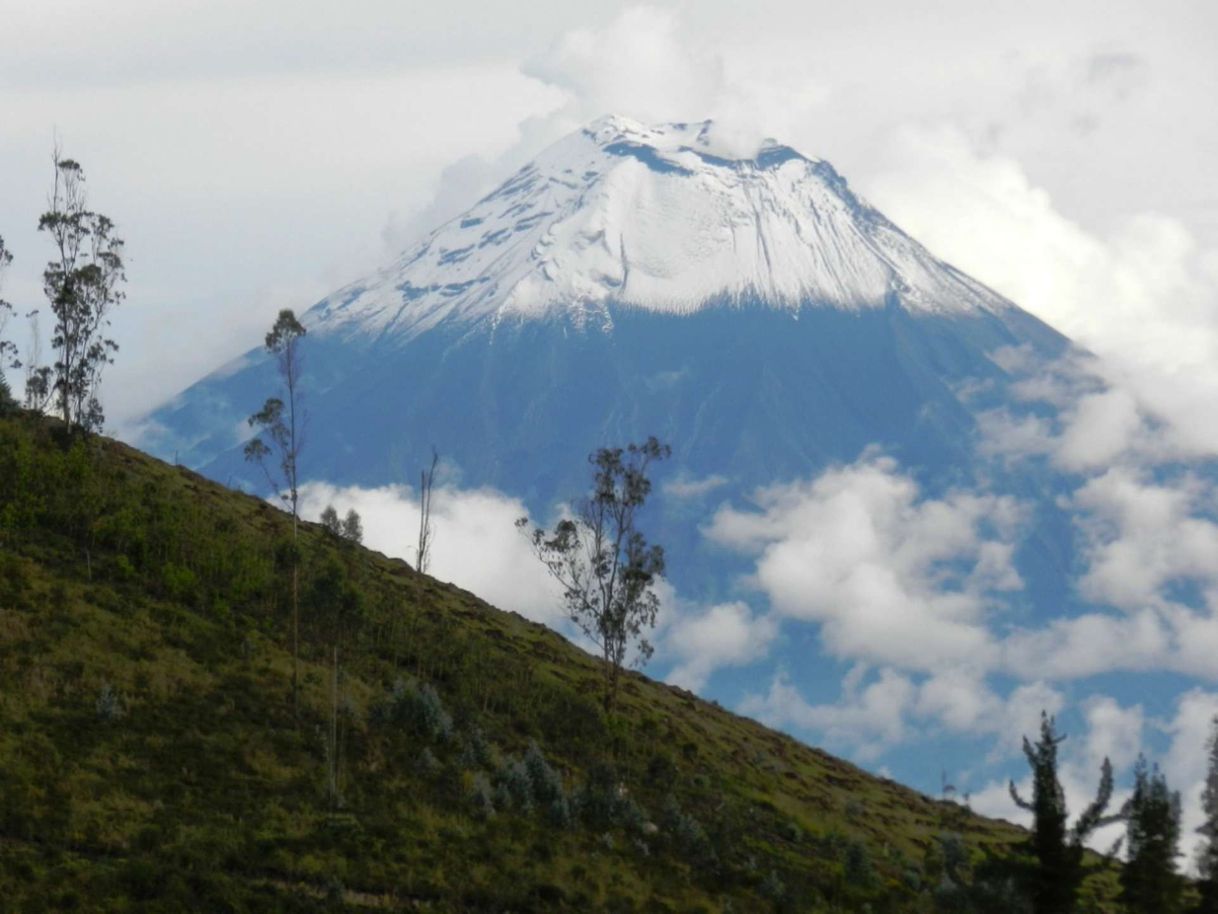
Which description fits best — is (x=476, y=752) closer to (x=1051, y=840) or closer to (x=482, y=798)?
(x=482, y=798)

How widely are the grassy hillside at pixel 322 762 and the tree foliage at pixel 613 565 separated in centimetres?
385

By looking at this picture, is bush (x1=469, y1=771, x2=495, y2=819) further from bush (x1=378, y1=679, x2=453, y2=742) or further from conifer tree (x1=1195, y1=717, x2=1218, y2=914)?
conifer tree (x1=1195, y1=717, x2=1218, y2=914)

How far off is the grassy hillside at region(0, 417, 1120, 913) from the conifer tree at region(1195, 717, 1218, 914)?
3.69 metres

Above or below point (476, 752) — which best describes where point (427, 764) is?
below

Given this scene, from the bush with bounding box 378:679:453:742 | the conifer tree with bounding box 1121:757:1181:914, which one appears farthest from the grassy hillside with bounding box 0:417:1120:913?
the conifer tree with bounding box 1121:757:1181:914

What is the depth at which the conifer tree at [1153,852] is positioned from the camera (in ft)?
98.9

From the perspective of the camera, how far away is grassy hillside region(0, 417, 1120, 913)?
30469 mm

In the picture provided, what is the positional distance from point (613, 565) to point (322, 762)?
100ft

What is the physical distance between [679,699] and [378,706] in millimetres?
32528

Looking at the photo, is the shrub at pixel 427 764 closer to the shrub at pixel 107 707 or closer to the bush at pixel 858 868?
the shrub at pixel 107 707

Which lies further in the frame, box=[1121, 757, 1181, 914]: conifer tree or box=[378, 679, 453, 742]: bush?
box=[378, 679, 453, 742]: bush

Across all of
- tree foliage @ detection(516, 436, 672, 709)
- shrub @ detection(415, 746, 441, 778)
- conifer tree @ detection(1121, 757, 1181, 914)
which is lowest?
conifer tree @ detection(1121, 757, 1181, 914)

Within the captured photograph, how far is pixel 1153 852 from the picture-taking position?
30.6 m

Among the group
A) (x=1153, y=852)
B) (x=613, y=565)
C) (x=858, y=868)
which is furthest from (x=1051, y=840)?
(x=613, y=565)
